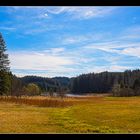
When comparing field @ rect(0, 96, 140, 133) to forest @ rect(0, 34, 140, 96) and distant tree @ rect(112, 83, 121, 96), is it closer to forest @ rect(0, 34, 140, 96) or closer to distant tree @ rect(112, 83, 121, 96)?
forest @ rect(0, 34, 140, 96)

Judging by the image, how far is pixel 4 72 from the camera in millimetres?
27562

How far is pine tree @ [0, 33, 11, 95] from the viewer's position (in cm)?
2622

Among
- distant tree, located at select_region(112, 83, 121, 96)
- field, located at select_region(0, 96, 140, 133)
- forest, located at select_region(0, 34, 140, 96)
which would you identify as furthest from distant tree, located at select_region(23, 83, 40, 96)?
distant tree, located at select_region(112, 83, 121, 96)

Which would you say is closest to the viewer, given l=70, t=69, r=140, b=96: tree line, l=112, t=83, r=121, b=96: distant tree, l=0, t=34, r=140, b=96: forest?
l=70, t=69, r=140, b=96: tree line

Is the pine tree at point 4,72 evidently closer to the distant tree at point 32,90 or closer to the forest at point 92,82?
the forest at point 92,82

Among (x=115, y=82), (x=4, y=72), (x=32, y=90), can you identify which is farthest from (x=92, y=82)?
(x=4, y=72)

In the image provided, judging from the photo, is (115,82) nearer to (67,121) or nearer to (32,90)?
(32,90)

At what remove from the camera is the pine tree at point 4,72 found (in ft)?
86.0

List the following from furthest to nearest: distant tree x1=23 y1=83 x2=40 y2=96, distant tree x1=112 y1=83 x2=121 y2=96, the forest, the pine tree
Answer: the pine tree, distant tree x1=112 y1=83 x2=121 y2=96, the forest, distant tree x1=23 y1=83 x2=40 y2=96

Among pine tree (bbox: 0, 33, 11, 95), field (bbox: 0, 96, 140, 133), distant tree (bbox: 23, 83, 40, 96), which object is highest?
pine tree (bbox: 0, 33, 11, 95)

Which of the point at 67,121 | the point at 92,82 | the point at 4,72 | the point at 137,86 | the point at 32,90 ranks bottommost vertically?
the point at 67,121
